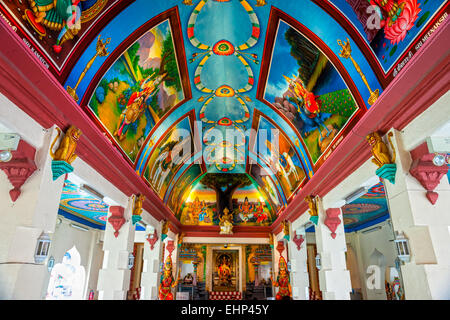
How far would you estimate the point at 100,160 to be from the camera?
6840 millimetres

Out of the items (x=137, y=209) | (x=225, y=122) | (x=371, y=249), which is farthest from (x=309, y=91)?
(x=371, y=249)

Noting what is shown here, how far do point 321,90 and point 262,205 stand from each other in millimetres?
12156

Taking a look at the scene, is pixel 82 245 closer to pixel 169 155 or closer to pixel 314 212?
pixel 169 155

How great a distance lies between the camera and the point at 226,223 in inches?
697

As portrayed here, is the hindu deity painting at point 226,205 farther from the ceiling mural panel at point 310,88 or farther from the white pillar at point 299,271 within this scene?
the ceiling mural panel at point 310,88

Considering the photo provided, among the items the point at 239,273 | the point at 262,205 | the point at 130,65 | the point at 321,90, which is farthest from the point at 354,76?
the point at 239,273

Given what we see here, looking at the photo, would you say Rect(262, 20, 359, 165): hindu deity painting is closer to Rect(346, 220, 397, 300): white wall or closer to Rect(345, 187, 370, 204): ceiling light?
Rect(345, 187, 370, 204): ceiling light

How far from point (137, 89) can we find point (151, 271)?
319 inches

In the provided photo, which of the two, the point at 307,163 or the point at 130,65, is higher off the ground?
the point at 130,65

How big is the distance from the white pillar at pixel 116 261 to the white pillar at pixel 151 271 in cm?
386

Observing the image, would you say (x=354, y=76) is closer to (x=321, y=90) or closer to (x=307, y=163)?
(x=321, y=90)

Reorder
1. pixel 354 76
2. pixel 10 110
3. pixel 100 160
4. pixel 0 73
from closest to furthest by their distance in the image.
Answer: pixel 0 73, pixel 10 110, pixel 354 76, pixel 100 160

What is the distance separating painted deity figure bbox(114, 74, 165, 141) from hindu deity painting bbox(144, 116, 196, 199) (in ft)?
7.64
